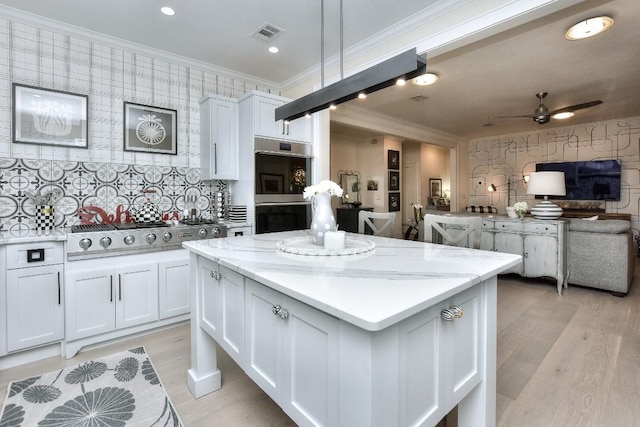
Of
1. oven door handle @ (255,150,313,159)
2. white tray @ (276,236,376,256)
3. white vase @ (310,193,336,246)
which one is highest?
oven door handle @ (255,150,313,159)

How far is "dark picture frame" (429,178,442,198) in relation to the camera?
8344 mm

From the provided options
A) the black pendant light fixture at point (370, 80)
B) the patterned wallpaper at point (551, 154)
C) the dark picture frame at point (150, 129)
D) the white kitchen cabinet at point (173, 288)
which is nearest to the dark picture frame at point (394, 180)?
the patterned wallpaper at point (551, 154)

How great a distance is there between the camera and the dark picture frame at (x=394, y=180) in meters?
6.98

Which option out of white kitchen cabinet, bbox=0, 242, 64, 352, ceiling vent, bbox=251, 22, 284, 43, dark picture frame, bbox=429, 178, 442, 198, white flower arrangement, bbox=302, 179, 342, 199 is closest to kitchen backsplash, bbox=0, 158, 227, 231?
white kitchen cabinet, bbox=0, 242, 64, 352

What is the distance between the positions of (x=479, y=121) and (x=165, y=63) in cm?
542

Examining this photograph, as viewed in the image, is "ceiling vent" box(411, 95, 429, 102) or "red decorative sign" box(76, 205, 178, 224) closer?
"red decorative sign" box(76, 205, 178, 224)

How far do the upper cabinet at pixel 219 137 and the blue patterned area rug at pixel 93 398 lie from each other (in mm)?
1928

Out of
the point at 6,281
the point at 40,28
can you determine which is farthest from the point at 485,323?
the point at 40,28

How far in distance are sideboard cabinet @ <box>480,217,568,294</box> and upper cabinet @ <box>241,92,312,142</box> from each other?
292 centimetres

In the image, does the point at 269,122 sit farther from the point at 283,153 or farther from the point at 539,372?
the point at 539,372

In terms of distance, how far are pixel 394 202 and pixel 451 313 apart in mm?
6162

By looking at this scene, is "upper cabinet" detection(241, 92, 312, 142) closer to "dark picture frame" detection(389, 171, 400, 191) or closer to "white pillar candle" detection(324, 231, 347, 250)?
"white pillar candle" detection(324, 231, 347, 250)

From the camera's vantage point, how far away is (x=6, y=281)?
212 centimetres

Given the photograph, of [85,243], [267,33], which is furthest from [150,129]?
[267,33]
